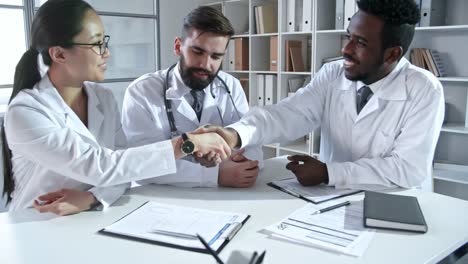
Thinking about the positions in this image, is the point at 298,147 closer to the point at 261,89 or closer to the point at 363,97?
the point at 261,89

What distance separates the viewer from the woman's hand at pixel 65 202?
3.68ft

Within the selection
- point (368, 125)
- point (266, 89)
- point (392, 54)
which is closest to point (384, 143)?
point (368, 125)

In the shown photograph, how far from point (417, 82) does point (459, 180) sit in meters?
1.44

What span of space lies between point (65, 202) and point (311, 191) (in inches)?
29.9

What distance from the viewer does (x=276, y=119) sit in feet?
5.74

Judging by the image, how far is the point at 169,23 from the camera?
400 cm

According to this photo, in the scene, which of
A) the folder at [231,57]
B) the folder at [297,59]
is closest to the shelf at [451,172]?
the folder at [297,59]

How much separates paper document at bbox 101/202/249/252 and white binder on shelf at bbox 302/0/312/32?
97.4 inches

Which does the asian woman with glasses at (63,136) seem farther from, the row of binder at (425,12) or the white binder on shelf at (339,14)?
the white binder on shelf at (339,14)

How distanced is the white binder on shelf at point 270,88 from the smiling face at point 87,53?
8.00 ft

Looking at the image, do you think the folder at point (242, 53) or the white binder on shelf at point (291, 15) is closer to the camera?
the white binder on shelf at point (291, 15)

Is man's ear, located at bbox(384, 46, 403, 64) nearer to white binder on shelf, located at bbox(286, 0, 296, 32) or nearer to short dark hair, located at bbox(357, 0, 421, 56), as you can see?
short dark hair, located at bbox(357, 0, 421, 56)

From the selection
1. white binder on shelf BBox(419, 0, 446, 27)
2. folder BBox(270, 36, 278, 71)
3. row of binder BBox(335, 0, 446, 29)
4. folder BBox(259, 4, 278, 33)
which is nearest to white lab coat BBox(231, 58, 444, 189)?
row of binder BBox(335, 0, 446, 29)

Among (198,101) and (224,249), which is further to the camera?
(198,101)
